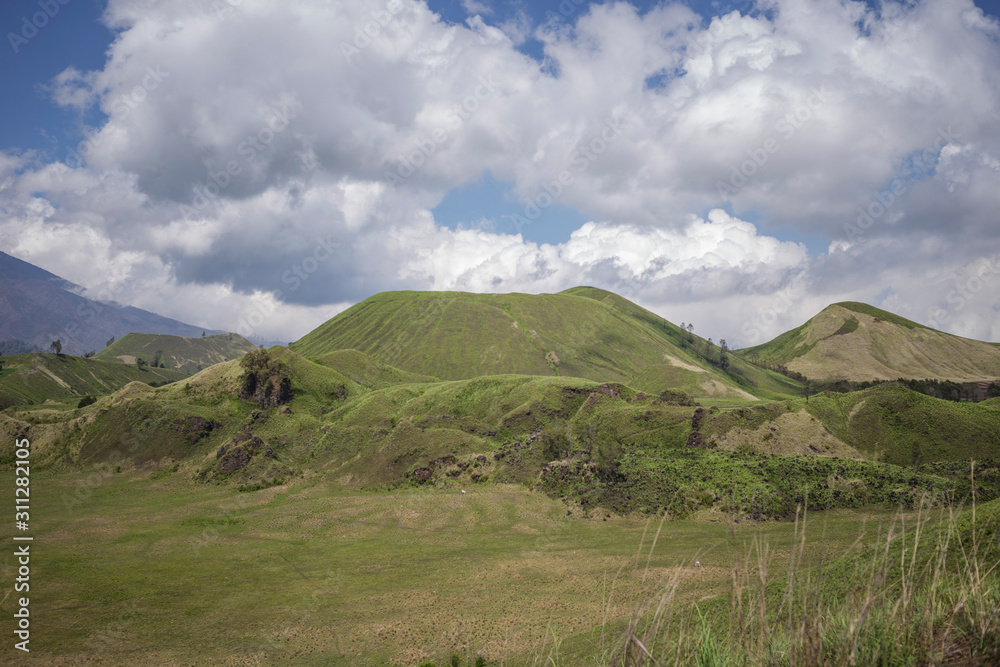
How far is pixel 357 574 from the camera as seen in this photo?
129 feet

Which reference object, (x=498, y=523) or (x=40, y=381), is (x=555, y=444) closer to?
(x=498, y=523)

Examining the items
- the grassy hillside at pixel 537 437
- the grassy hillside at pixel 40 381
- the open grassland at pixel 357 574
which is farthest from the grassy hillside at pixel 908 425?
the grassy hillside at pixel 40 381

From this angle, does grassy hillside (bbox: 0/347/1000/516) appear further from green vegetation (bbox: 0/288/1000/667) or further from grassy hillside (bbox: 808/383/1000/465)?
green vegetation (bbox: 0/288/1000/667)

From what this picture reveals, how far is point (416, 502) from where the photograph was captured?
59.7 meters

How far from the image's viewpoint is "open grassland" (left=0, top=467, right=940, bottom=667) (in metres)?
27.5

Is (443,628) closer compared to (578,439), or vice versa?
(443,628)

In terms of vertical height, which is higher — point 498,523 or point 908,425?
point 908,425

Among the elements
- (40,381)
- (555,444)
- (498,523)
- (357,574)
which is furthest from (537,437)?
(40,381)

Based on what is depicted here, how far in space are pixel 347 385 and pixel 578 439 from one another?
57.6 m

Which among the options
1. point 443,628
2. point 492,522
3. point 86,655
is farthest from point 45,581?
point 492,522

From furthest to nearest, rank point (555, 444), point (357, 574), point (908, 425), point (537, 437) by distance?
point (537, 437)
point (555, 444)
point (908, 425)
point (357, 574)

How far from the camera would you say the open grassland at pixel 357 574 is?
27.5m

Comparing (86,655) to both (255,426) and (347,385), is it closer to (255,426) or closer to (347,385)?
(255,426)

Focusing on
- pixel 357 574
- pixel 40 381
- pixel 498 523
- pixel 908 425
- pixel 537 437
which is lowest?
pixel 40 381
